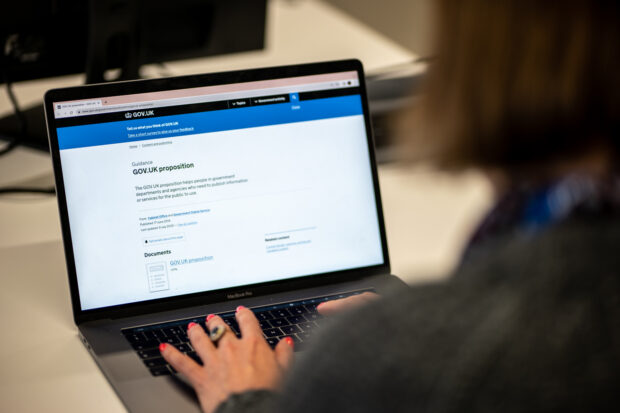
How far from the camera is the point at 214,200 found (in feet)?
3.04

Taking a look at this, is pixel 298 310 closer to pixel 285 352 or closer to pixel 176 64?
pixel 285 352

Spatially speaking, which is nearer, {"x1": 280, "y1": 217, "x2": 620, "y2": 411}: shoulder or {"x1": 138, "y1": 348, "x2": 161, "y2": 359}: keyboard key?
{"x1": 280, "y1": 217, "x2": 620, "y2": 411}: shoulder

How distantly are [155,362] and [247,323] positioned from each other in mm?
109

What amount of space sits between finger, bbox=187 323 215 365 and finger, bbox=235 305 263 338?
0.04 meters

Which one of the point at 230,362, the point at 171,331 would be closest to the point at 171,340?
the point at 171,331

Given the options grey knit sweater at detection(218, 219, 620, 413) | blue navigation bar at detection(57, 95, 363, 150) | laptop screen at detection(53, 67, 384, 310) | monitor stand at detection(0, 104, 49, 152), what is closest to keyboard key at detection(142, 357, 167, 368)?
laptop screen at detection(53, 67, 384, 310)

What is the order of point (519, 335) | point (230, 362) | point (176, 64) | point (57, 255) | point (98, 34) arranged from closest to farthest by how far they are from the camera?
point (519, 335), point (230, 362), point (57, 255), point (98, 34), point (176, 64)

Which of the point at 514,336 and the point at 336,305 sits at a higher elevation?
the point at 514,336

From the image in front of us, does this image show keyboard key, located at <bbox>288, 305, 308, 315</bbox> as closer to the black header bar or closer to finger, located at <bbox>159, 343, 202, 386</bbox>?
finger, located at <bbox>159, 343, 202, 386</bbox>

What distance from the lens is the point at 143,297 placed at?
2.95ft

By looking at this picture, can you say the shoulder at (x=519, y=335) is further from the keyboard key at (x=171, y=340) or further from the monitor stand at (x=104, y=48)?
the monitor stand at (x=104, y=48)

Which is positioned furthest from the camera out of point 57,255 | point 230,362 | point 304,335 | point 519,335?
point 57,255

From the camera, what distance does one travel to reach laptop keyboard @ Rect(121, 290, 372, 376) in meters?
0.82

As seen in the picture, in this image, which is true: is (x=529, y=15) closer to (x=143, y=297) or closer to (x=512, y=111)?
(x=512, y=111)
